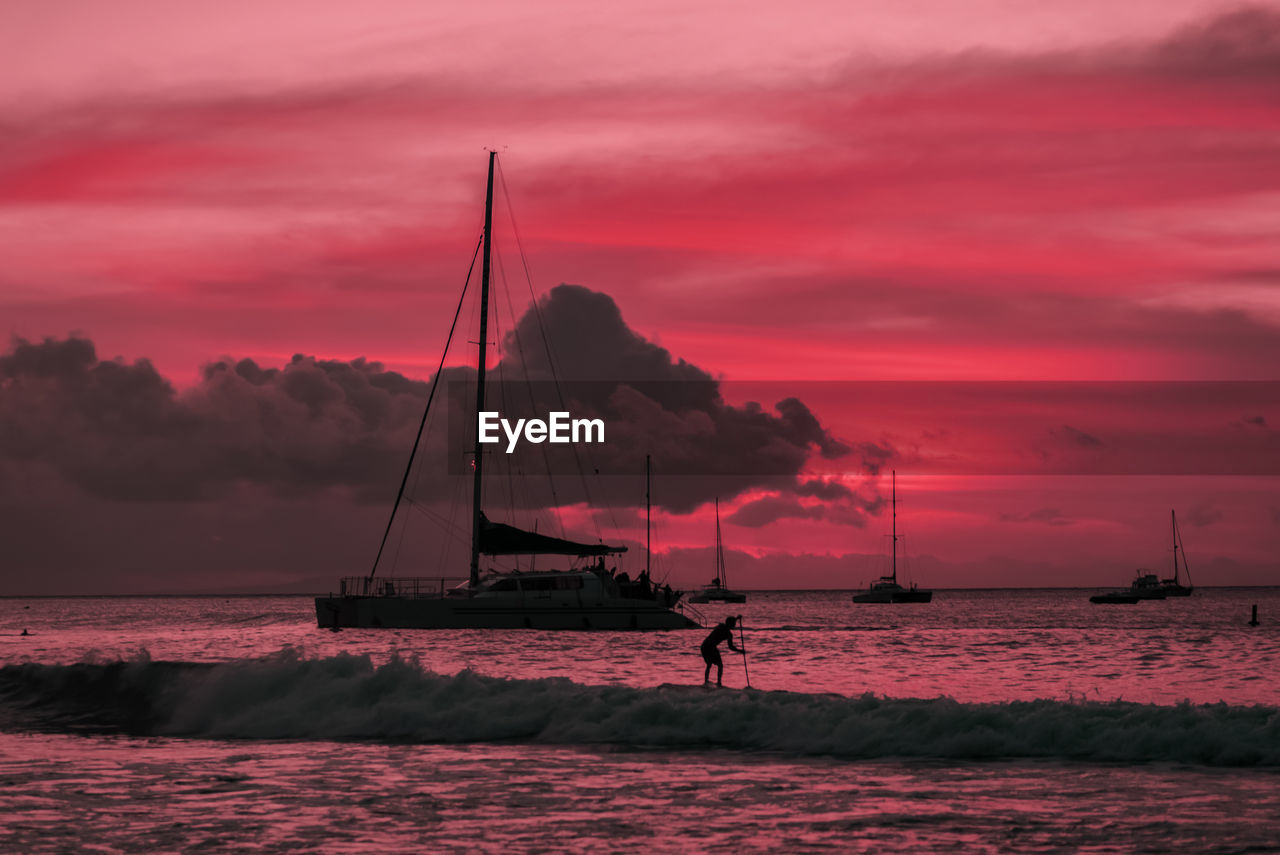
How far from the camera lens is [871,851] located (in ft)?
47.2

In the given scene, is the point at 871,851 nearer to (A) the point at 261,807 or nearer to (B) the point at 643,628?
(A) the point at 261,807

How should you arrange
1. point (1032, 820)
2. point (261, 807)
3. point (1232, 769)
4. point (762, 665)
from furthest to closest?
point (762, 665), point (1232, 769), point (261, 807), point (1032, 820)

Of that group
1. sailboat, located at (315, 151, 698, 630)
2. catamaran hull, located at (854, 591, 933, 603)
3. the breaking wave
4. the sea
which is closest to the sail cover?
sailboat, located at (315, 151, 698, 630)

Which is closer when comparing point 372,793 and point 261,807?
point 261,807

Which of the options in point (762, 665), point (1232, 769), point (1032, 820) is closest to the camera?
point (1032, 820)

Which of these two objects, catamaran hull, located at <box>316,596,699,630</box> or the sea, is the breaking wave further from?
catamaran hull, located at <box>316,596,699,630</box>

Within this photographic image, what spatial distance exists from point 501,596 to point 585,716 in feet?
118

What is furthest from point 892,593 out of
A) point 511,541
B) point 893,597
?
point 511,541

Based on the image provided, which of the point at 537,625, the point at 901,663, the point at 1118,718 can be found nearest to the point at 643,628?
the point at 537,625

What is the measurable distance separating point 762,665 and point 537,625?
766 inches

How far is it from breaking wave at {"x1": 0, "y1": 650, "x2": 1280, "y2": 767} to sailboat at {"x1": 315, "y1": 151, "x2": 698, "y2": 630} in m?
27.3

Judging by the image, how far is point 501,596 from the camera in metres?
61.0

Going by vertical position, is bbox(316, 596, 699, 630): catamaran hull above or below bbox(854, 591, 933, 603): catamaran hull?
above

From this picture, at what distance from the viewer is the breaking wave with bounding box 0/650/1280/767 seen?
71.1 feet
